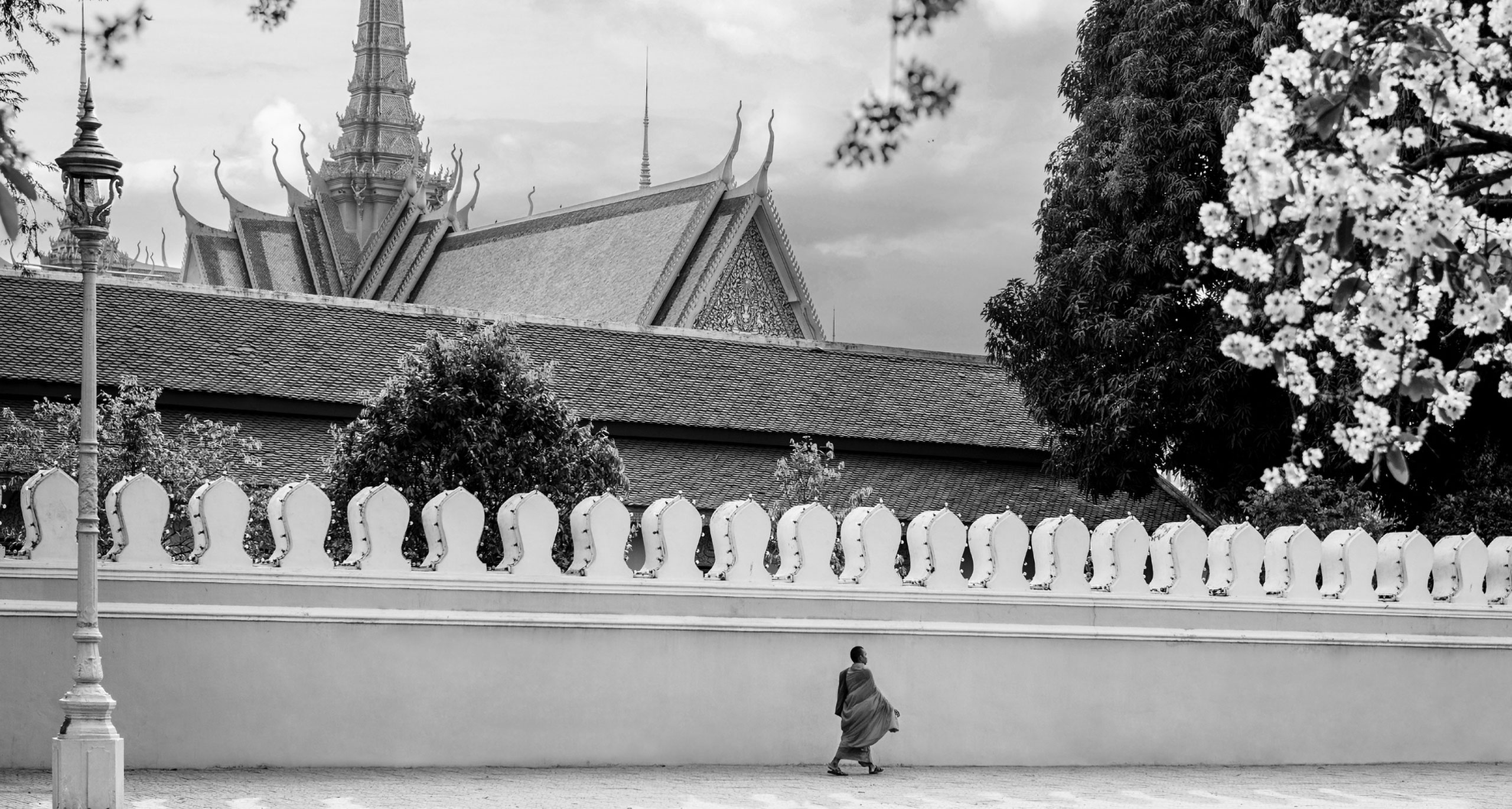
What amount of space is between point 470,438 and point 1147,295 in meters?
8.38

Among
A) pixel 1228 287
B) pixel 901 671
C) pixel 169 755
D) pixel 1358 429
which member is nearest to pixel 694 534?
pixel 901 671

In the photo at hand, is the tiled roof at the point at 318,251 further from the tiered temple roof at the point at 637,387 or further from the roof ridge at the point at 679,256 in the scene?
the tiered temple roof at the point at 637,387

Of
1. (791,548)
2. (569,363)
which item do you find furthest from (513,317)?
(791,548)

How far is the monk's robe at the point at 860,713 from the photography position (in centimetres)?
1076

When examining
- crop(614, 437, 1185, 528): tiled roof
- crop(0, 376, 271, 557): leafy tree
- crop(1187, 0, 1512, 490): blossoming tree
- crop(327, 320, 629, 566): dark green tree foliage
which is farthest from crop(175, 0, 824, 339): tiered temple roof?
crop(1187, 0, 1512, 490): blossoming tree

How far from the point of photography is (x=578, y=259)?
33.6 meters

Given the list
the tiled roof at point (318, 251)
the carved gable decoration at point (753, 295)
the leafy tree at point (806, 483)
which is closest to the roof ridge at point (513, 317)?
the carved gable decoration at point (753, 295)

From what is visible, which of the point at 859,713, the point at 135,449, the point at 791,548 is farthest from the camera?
the point at 135,449

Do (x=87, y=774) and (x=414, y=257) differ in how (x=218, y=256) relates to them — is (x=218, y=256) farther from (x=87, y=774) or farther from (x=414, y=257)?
(x=87, y=774)

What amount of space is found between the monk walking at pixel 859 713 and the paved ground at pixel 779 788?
0.14 metres

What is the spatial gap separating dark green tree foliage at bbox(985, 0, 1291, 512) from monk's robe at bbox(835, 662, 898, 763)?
1055 cm

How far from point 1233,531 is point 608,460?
22.8 feet

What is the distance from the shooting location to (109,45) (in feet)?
21.9

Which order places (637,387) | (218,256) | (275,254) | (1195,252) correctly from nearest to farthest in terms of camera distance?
(1195,252)
(637,387)
(218,256)
(275,254)
